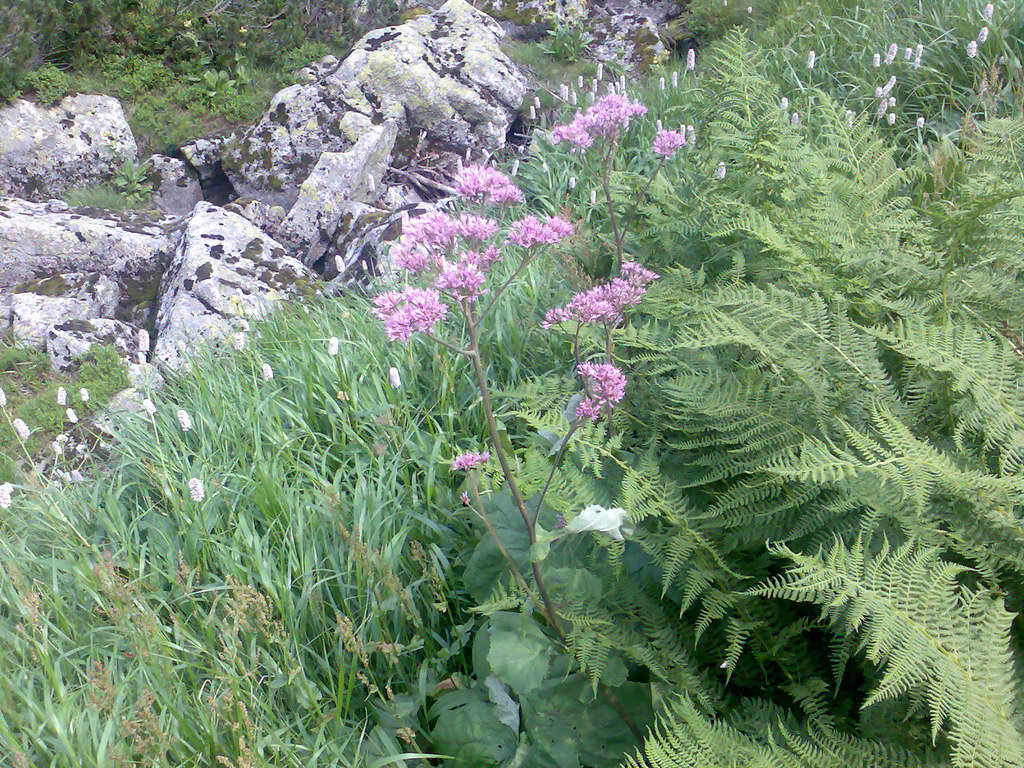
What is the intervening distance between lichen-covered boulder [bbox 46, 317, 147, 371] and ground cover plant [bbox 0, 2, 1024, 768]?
2407mm

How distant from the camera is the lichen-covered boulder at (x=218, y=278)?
4.80 meters

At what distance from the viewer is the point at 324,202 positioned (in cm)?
640

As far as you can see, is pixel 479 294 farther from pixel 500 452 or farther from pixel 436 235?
pixel 500 452

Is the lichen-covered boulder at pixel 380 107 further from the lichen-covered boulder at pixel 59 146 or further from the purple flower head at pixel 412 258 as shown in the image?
the purple flower head at pixel 412 258

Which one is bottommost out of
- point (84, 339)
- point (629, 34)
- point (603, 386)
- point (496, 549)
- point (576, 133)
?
point (84, 339)

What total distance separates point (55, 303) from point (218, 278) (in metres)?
1.62

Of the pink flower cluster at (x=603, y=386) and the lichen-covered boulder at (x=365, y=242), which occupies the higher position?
the pink flower cluster at (x=603, y=386)

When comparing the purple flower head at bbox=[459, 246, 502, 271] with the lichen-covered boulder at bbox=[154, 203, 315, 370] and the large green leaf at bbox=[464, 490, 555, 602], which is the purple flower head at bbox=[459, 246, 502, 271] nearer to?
the large green leaf at bbox=[464, 490, 555, 602]

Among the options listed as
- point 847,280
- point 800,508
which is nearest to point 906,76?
point 847,280

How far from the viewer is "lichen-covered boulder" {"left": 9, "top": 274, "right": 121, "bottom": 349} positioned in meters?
5.49

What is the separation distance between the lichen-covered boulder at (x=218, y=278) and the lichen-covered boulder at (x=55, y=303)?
2.13ft

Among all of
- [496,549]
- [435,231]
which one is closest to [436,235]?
[435,231]

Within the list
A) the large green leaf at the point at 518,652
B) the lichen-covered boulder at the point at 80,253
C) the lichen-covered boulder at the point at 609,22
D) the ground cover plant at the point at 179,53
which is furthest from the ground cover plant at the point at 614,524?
the ground cover plant at the point at 179,53

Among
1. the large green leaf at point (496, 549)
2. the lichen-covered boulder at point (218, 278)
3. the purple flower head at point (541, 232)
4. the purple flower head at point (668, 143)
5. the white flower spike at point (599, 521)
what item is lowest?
the lichen-covered boulder at point (218, 278)
